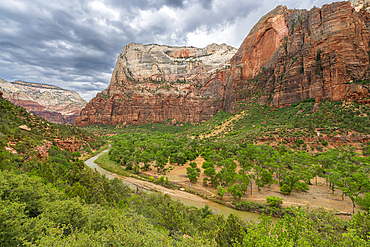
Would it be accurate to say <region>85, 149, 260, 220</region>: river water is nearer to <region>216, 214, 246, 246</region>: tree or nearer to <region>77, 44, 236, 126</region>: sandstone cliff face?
<region>216, 214, 246, 246</region>: tree

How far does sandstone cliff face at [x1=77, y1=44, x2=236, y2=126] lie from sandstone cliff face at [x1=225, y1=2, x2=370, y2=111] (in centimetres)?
3144

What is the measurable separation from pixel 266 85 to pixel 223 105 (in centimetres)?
3636

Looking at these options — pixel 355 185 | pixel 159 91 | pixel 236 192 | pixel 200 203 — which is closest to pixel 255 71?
pixel 159 91

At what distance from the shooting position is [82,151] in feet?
178

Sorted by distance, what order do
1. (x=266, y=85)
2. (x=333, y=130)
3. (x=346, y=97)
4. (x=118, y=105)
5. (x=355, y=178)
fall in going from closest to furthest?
(x=355, y=178), (x=333, y=130), (x=346, y=97), (x=266, y=85), (x=118, y=105)

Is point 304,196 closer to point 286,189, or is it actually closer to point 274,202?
point 286,189

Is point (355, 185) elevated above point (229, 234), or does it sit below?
above

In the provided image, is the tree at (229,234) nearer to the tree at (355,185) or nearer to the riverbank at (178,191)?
the riverbank at (178,191)

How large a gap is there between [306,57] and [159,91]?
9311 centimetres

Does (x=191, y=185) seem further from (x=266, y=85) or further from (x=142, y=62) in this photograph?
(x=142, y=62)

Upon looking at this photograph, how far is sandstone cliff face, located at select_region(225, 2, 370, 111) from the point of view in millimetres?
46688

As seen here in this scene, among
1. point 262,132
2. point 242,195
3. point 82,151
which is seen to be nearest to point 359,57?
point 262,132

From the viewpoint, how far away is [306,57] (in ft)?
182

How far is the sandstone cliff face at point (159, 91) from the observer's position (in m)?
115
